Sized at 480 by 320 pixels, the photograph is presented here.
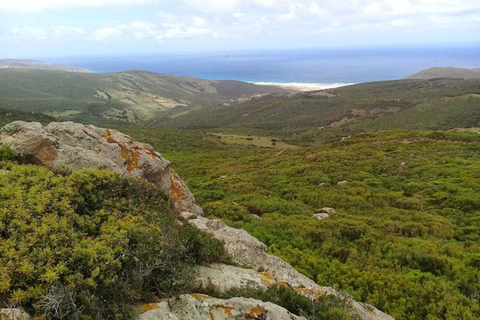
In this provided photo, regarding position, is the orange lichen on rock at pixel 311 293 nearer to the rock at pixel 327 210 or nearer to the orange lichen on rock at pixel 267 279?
the orange lichen on rock at pixel 267 279

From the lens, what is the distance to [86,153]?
1036cm

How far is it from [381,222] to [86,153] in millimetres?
13348

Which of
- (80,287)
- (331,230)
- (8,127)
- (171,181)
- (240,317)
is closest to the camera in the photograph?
(80,287)

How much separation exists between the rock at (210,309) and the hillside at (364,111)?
82.2m

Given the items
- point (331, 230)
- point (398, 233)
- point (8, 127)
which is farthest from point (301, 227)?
point (8, 127)

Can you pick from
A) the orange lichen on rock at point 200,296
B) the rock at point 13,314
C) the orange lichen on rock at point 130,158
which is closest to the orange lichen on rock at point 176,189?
the orange lichen on rock at point 130,158

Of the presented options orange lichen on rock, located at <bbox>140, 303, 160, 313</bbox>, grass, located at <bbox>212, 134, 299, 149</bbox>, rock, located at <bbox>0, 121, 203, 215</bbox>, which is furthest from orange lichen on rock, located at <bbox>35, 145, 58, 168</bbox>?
grass, located at <bbox>212, 134, 299, 149</bbox>

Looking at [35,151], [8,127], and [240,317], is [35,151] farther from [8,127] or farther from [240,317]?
[240,317]

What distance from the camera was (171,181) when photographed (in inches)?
583

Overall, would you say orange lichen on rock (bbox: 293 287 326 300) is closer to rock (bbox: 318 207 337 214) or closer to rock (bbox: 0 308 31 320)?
rock (bbox: 0 308 31 320)

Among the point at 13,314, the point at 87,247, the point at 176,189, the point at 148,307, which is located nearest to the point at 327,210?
the point at 176,189

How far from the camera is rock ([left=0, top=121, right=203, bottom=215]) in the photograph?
30.7 feet

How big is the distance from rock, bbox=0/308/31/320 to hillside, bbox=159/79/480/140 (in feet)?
278

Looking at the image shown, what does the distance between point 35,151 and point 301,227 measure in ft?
35.2
